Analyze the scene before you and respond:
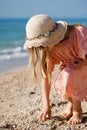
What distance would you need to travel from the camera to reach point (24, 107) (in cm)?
463

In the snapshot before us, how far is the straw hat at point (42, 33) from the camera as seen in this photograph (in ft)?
11.1

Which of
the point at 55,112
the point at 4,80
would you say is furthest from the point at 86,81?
the point at 4,80

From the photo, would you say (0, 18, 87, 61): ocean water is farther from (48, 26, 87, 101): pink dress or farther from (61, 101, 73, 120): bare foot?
(61, 101, 73, 120): bare foot

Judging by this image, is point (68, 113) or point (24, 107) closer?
point (68, 113)

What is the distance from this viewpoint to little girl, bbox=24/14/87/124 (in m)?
3.42

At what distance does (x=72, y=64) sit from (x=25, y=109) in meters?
1.06

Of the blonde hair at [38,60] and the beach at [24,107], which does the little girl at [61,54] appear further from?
the beach at [24,107]

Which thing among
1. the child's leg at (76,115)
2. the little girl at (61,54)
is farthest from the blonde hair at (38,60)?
the child's leg at (76,115)

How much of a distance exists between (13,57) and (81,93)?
7.97m

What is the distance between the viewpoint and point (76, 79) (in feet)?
11.9

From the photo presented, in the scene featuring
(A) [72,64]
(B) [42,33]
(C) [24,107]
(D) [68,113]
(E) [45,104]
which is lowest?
(C) [24,107]

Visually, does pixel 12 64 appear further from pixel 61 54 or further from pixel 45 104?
pixel 61 54

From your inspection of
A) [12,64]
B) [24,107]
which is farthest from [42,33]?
[12,64]

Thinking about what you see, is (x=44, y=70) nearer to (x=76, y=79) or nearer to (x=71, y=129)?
(x=76, y=79)
